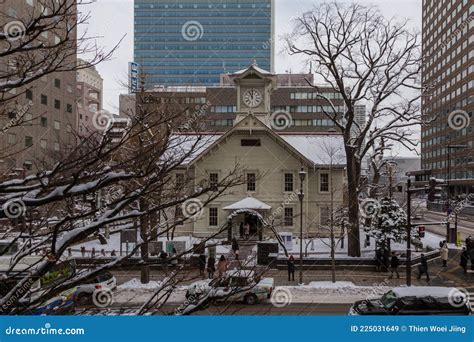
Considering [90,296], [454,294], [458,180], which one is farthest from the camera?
[458,180]

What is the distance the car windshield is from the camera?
11792mm

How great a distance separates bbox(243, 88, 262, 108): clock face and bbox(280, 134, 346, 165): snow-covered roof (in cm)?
339

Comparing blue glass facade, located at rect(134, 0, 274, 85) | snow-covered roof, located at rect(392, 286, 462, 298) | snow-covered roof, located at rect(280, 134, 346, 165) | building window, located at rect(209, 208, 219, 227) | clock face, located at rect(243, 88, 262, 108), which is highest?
blue glass facade, located at rect(134, 0, 274, 85)

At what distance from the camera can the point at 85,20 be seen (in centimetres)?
496

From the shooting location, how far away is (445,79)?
25328 mm

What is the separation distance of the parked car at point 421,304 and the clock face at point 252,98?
20.4 m

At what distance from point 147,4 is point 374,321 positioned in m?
26.8

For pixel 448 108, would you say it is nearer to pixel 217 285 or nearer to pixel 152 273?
pixel 152 273

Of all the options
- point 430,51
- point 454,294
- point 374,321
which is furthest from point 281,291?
point 430,51

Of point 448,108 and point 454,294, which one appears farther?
point 448,108

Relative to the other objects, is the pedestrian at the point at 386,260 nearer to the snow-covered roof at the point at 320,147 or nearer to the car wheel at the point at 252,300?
the snow-covered roof at the point at 320,147

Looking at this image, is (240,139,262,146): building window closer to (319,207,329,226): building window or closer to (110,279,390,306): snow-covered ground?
Result: (319,207,329,226): building window

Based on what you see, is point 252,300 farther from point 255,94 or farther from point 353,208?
point 255,94

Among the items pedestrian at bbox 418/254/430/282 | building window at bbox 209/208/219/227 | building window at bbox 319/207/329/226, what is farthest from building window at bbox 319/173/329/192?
pedestrian at bbox 418/254/430/282
